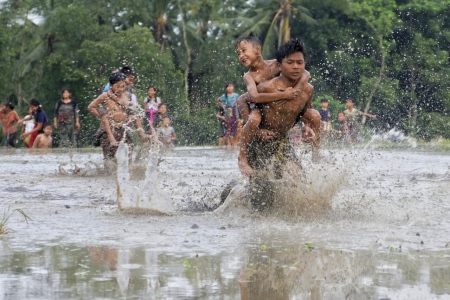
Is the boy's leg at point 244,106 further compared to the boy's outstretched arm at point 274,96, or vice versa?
the boy's leg at point 244,106

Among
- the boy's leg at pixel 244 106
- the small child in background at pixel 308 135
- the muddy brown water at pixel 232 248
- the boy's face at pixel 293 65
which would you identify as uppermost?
the boy's face at pixel 293 65

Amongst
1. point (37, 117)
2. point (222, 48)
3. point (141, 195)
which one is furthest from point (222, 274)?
point (222, 48)

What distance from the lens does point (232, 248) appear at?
20.6 feet

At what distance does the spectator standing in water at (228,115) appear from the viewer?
910 inches

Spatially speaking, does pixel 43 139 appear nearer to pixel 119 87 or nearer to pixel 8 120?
pixel 8 120

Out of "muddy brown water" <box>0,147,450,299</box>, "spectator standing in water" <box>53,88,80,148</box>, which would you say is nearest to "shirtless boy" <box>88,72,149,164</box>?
"muddy brown water" <box>0,147,450,299</box>

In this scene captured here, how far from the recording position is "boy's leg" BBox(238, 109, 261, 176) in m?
7.98

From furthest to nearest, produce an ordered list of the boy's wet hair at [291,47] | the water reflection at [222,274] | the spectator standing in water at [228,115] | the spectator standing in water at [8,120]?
the spectator standing in water at [8,120] → the spectator standing in water at [228,115] → the boy's wet hair at [291,47] → the water reflection at [222,274]

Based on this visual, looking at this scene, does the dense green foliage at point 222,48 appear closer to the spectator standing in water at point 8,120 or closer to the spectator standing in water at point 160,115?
the spectator standing in water at point 8,120

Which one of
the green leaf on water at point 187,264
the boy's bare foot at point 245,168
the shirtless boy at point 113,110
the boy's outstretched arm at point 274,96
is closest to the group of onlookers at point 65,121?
the shirtless boy at point 113,110

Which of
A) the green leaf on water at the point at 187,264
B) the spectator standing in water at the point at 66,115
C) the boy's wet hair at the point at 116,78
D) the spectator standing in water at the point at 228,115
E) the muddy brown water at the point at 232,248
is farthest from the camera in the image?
the spectator standing in water at the point at 228,115

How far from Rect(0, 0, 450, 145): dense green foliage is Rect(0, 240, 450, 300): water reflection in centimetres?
3078

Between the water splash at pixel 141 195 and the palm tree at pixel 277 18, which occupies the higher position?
the palm tree at pixel 277 18

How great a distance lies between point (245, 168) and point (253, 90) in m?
0.61
